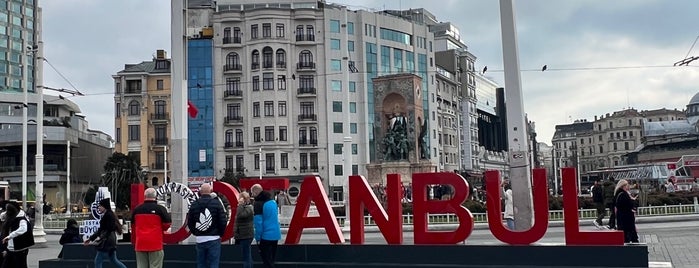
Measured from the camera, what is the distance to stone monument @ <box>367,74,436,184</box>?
59.1m

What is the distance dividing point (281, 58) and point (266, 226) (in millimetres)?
60895

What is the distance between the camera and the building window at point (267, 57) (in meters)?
71.9

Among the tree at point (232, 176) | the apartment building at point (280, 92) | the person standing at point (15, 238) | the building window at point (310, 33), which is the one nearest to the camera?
the person standing at point (15, 238)

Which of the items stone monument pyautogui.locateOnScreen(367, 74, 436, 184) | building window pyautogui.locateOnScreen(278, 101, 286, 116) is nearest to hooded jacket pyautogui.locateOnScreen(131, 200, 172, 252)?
stone monument pyautogui.locateOnScreen(367, 74, 436, 184)

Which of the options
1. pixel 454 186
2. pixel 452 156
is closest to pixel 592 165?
pixel 452 156

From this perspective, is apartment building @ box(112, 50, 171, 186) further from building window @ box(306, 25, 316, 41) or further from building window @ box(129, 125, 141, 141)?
building window @ box(306, 25, 316, 41)

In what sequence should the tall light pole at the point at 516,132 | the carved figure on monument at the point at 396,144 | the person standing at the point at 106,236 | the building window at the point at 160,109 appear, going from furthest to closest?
the building window at the point at 160,109 → the carved figure on monument at the point at 396,144 → the person standing at the point at 106,236 → the tall light pole at the point at 516,132

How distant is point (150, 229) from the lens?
38.4ft

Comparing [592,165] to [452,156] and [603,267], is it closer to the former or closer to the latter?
[452,156]

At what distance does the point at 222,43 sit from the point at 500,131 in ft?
218

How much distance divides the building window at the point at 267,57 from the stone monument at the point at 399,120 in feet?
36.3

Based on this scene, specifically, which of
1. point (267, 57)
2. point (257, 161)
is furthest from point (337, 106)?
point (257, 161)

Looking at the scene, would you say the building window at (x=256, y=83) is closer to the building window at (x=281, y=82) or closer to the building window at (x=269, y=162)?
the building window at (x=281, y=82)

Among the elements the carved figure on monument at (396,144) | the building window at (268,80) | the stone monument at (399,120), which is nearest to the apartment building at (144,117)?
the building window at (268,80)
